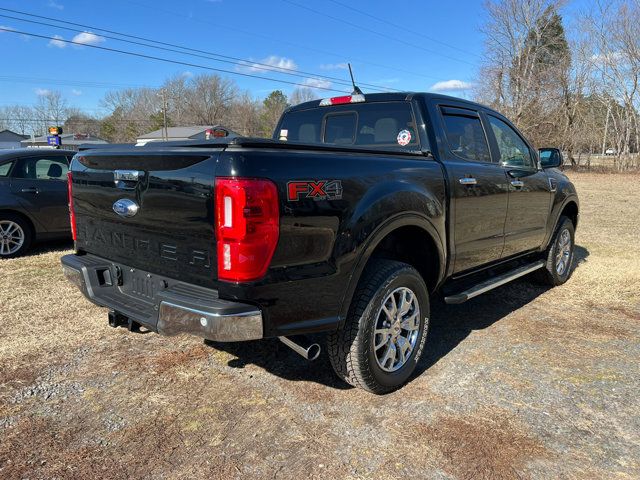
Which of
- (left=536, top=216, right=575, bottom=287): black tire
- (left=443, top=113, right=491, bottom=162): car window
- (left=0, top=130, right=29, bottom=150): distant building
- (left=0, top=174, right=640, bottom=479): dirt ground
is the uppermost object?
(left=0, top=130, right=29, bottom=150): distant building

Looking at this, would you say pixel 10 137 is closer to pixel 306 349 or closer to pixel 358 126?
pixel 358 126

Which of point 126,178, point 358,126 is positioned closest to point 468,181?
point 358,126

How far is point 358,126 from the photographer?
412cm

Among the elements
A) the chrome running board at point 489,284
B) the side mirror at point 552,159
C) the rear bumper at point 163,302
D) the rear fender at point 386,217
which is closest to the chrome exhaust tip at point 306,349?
the rear fender at point 386,217

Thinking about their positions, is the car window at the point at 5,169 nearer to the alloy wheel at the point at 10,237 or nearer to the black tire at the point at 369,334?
the alloy wheel at the point at 10,237

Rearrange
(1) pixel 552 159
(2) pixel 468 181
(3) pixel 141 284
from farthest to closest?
(1) pixel 552 159, (2) pixel 468 181, (3) pixel 141 284

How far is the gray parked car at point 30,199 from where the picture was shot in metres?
6.81

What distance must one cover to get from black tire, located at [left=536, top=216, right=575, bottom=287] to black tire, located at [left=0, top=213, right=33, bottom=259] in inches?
270

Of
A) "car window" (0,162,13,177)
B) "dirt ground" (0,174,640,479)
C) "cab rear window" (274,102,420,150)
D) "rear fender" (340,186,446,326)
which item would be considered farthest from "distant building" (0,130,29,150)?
"rear fender" (340,186,446,326)

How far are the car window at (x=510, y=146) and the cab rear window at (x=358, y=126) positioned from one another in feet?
3.71

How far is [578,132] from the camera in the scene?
1462 inches

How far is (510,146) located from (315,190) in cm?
297

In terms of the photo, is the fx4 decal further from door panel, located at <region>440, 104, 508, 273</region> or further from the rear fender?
door panel, located at <region>440, 104, 508, 273</region>

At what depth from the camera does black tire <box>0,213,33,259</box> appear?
22.2 feet
